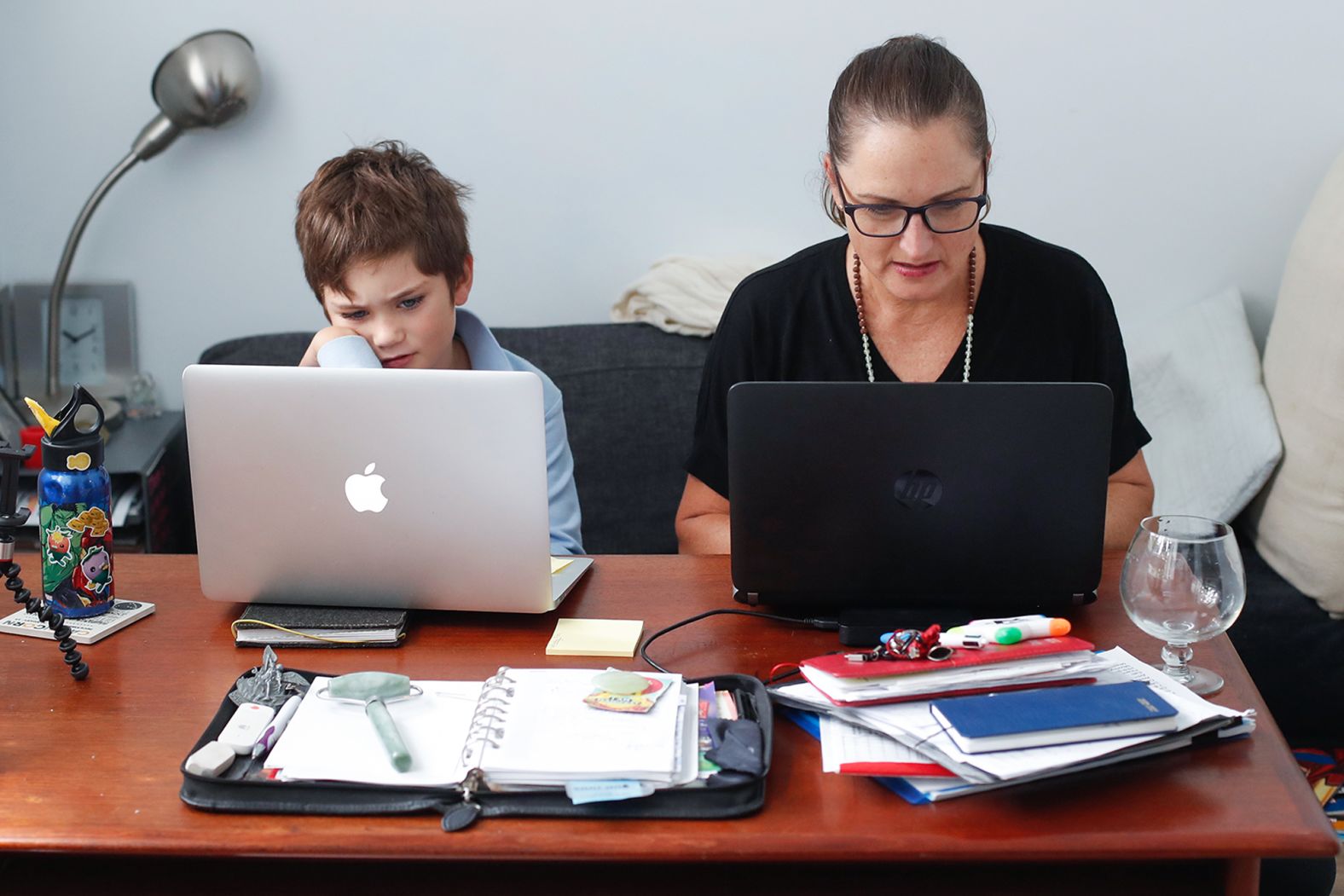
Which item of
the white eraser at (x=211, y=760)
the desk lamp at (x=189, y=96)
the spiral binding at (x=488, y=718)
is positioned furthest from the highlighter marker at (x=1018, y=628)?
the desk lamp at (x=189, y=96)

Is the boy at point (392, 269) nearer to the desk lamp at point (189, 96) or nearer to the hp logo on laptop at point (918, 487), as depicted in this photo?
the hp logo on laptop at point (918, 487)

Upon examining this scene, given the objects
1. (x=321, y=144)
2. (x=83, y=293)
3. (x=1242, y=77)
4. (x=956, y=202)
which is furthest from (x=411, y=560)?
(x=1242, y=77)

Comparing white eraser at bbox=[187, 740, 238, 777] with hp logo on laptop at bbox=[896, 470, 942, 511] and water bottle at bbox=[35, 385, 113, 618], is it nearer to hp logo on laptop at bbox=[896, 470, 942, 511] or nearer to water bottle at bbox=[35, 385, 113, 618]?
water bottle at bbox=[35, 385, 113, 618]

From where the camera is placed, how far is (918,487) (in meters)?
1.20

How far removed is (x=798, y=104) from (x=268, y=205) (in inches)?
42.8

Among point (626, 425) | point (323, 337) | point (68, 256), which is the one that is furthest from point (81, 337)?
point (323, 337)

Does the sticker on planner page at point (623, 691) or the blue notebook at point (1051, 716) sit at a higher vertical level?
the blue notebook at point (1051, 716)

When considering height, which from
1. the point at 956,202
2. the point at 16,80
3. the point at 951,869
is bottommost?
the point at 951,869

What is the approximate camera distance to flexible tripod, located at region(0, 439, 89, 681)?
1.18 metres

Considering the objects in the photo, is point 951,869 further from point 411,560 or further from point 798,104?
point 798,104

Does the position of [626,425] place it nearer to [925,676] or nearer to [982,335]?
[982,335]

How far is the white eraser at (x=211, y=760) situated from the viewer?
38.5 inches

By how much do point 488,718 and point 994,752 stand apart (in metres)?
0.40

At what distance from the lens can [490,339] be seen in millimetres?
1711
